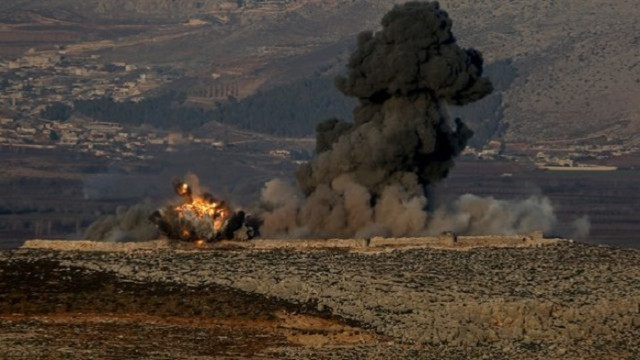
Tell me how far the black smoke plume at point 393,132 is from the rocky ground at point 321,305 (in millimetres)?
18318

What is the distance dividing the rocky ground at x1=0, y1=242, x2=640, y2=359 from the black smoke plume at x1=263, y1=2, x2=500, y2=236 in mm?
18318

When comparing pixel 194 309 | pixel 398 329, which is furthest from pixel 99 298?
pixel 398 329

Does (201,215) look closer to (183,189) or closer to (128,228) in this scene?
(183,189)

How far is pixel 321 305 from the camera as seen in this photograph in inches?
3056

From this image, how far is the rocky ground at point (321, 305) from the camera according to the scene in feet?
228

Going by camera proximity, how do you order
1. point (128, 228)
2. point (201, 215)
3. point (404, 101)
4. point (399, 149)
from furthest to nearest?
point (404, 101)
point (399, 149)
point (128, 228)
point (201, 215)

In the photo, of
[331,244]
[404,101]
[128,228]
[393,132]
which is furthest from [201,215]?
[404,101]

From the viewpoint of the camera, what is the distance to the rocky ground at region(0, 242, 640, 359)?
228ft

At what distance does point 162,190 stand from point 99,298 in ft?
353

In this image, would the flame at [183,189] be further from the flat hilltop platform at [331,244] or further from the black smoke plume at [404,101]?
the black smoke plume at [404,101]

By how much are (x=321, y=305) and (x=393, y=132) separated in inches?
1490

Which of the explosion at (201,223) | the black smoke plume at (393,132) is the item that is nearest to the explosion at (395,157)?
the black smoke plume at (393,132)

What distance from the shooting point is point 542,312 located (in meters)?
76.1

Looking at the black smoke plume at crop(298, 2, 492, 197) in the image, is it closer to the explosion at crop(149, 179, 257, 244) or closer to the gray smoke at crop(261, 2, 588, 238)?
the gray smoke at crop(261, 2, 588, 238)
